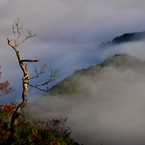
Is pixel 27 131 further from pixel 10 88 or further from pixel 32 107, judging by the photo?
pixel 32 107

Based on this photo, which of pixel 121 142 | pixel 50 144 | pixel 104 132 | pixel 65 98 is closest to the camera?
pixel 50 144

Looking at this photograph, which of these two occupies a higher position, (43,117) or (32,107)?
(32,107)

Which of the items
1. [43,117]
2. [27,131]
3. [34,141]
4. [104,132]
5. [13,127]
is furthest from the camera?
[104,132]

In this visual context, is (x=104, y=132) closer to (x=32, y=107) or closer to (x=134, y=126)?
(x=134, y=126)

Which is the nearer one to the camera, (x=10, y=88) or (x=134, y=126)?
(x=10, y=88)

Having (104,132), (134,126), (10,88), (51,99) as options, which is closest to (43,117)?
(51,99)

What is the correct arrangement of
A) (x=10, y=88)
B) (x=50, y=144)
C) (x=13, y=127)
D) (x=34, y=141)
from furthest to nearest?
(x=10, y=88) → (x=34, y=141) → (x=50, y=144) → (x=13, y=127)

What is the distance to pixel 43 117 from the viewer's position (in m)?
152

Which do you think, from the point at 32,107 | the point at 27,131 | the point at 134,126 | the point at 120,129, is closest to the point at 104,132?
the point at 120,129

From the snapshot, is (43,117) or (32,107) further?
(32,107)

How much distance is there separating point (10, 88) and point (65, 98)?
591ft

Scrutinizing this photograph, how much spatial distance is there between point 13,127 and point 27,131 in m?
5.03

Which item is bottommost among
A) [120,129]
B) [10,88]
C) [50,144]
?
[50,144]

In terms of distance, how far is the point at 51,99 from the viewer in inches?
7470
